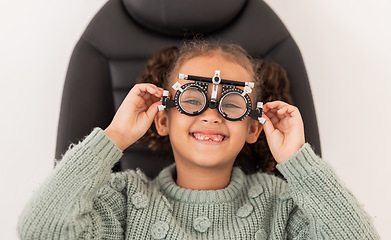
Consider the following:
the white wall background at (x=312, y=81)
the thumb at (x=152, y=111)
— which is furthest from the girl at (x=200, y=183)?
the white wall background at (x=312, y=81)

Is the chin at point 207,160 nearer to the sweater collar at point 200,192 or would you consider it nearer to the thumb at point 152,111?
the sweater collar at point 200,192

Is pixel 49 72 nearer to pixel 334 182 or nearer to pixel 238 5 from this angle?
pixel 238 5

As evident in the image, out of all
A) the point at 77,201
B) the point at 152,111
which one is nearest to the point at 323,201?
the point at 152,111

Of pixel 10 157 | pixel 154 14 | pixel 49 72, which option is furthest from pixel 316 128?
pixel 10 157

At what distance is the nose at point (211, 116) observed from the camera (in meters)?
1.54

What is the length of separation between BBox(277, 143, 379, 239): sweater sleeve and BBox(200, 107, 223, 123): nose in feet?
0.86

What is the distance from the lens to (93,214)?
1.46 metres

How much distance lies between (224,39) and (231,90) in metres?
0.55

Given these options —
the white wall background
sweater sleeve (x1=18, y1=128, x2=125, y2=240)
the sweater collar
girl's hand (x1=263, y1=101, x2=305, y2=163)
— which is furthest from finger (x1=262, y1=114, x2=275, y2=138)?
the white wall background

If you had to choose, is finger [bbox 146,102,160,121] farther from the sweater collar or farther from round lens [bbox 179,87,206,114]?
the sweater collar

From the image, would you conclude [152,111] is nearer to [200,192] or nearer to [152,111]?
[152,111]

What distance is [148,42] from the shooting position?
2.03 metres

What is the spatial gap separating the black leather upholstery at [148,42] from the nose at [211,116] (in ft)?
1.72

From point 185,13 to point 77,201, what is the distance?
98 cm
